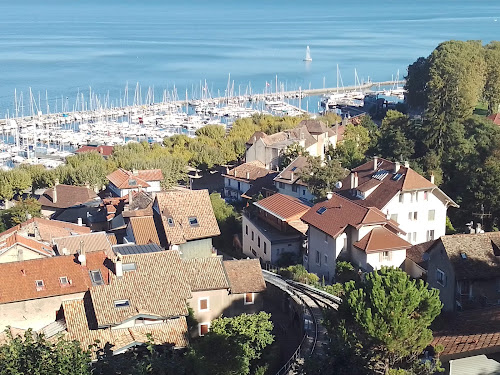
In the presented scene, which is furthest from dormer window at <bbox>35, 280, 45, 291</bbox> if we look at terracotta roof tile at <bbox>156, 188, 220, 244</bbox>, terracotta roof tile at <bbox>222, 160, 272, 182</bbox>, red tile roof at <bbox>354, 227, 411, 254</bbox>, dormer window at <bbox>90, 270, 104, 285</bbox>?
terracotta roof tile at <bbox>222, 160, 272, 182</bbox>

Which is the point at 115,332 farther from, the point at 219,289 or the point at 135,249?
the point at 135,249

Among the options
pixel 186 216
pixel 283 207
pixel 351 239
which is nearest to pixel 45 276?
pixel 186 216

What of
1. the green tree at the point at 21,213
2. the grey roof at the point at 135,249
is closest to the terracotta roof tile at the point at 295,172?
the green tree at the point at 21,213

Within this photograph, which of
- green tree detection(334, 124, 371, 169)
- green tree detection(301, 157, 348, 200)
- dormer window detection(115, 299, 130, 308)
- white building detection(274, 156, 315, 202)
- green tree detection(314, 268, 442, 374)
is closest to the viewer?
green tree detection(314, 268, 442, 374)

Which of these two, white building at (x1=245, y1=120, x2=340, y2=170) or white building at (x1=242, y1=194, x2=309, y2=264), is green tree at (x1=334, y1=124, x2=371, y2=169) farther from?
white building at (x1=242, y1=194, x2=309, y2=264)

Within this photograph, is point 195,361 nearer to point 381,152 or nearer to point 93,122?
point 381,152

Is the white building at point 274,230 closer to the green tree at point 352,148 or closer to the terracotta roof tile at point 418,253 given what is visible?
the terracotta roof tile at point 418,253
